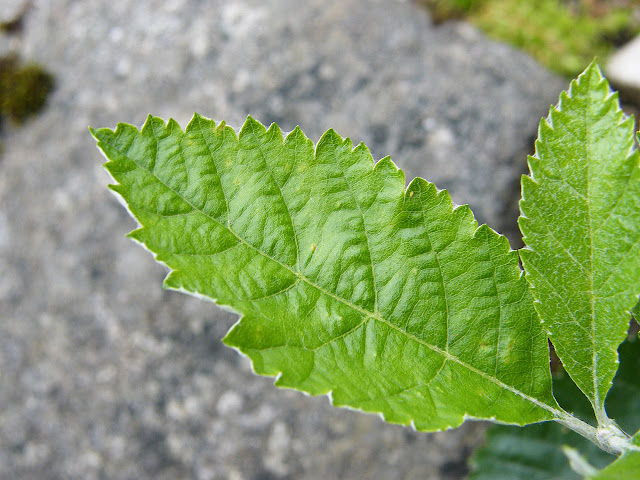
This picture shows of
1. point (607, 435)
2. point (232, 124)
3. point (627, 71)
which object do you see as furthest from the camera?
point (627, 71)

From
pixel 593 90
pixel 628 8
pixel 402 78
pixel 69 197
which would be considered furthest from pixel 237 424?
pixel 628 8

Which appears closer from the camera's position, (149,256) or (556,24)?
(149,256)

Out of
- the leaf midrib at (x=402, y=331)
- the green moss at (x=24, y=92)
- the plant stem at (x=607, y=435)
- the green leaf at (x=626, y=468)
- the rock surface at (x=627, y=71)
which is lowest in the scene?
→ the green leaf at (x=626, y=468)

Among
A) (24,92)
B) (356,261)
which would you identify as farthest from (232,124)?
(356,261)

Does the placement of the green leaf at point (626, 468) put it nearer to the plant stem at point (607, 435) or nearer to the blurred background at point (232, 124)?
the plant stem at point (607, 435)

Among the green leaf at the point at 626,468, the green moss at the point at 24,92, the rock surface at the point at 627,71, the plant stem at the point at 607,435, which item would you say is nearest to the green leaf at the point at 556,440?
the plant stem at the point at 607,435

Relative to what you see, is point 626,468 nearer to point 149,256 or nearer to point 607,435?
point 607,435

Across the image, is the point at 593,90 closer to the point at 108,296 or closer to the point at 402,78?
the point at 402,78

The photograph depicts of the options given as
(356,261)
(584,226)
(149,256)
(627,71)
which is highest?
(627,71)
